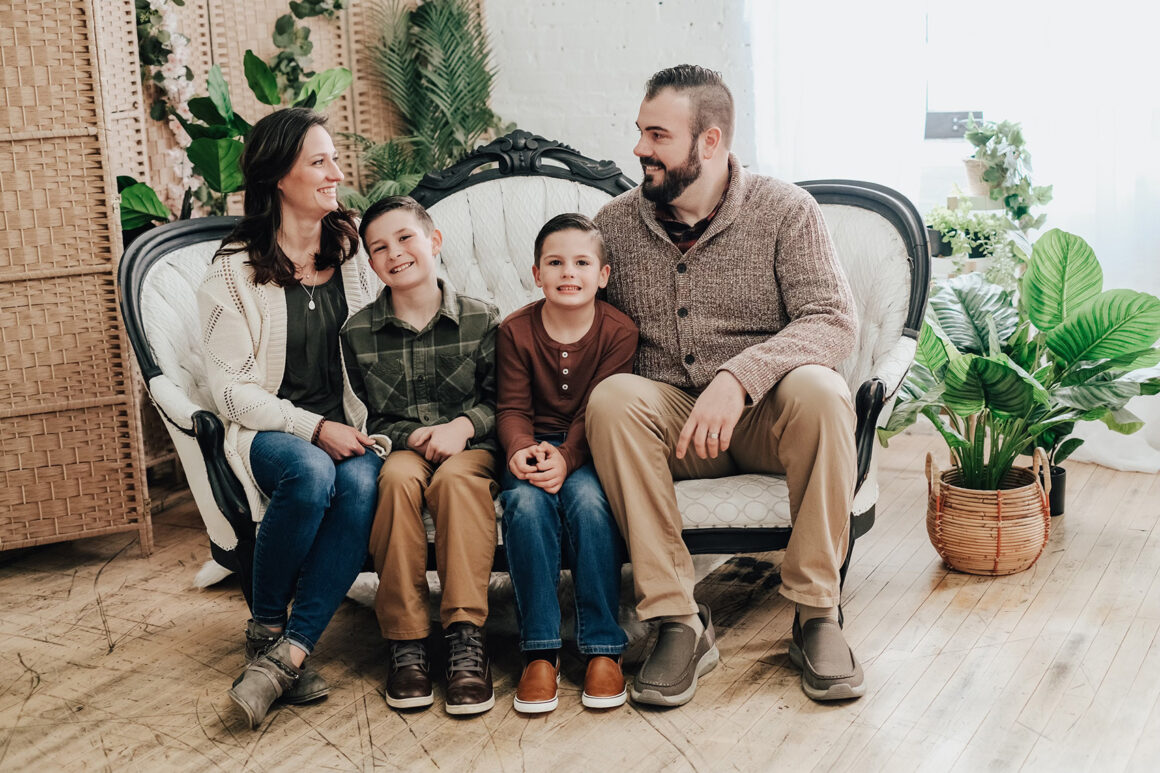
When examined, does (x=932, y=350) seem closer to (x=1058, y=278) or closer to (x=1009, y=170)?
(x=1058, y=278)

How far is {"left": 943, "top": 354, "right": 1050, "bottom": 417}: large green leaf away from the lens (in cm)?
238

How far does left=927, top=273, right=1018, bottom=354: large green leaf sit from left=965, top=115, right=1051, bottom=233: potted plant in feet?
2.25

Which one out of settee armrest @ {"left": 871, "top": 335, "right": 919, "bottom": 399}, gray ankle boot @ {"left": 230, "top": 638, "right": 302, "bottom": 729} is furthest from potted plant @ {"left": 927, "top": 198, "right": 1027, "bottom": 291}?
gray ankle boot @ {"left": 230, "top": 638, "right": 302, "bottom": 729}

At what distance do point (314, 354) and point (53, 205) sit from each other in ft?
3.47

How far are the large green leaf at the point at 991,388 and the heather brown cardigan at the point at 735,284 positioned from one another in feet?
1.23

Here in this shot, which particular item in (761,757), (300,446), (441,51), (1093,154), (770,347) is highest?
(441,51)

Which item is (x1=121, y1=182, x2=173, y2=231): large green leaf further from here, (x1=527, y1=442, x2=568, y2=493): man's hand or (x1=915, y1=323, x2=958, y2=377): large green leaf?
(x1=915, y1=323, x2=958, y2=377): large green leaf

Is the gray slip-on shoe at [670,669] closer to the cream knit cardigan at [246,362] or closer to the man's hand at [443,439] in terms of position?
the man's hand at [443,439]

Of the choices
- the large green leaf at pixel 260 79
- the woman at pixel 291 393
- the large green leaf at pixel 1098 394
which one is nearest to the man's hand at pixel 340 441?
the woman at pixel 291 393

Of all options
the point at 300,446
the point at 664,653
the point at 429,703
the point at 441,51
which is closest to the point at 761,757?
the point at 664,653

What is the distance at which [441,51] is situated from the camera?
4020 millimetres

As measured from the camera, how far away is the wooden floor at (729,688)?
189 cm

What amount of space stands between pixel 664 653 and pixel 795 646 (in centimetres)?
30

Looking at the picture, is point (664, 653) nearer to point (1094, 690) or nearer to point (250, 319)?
point (1094, 690)
